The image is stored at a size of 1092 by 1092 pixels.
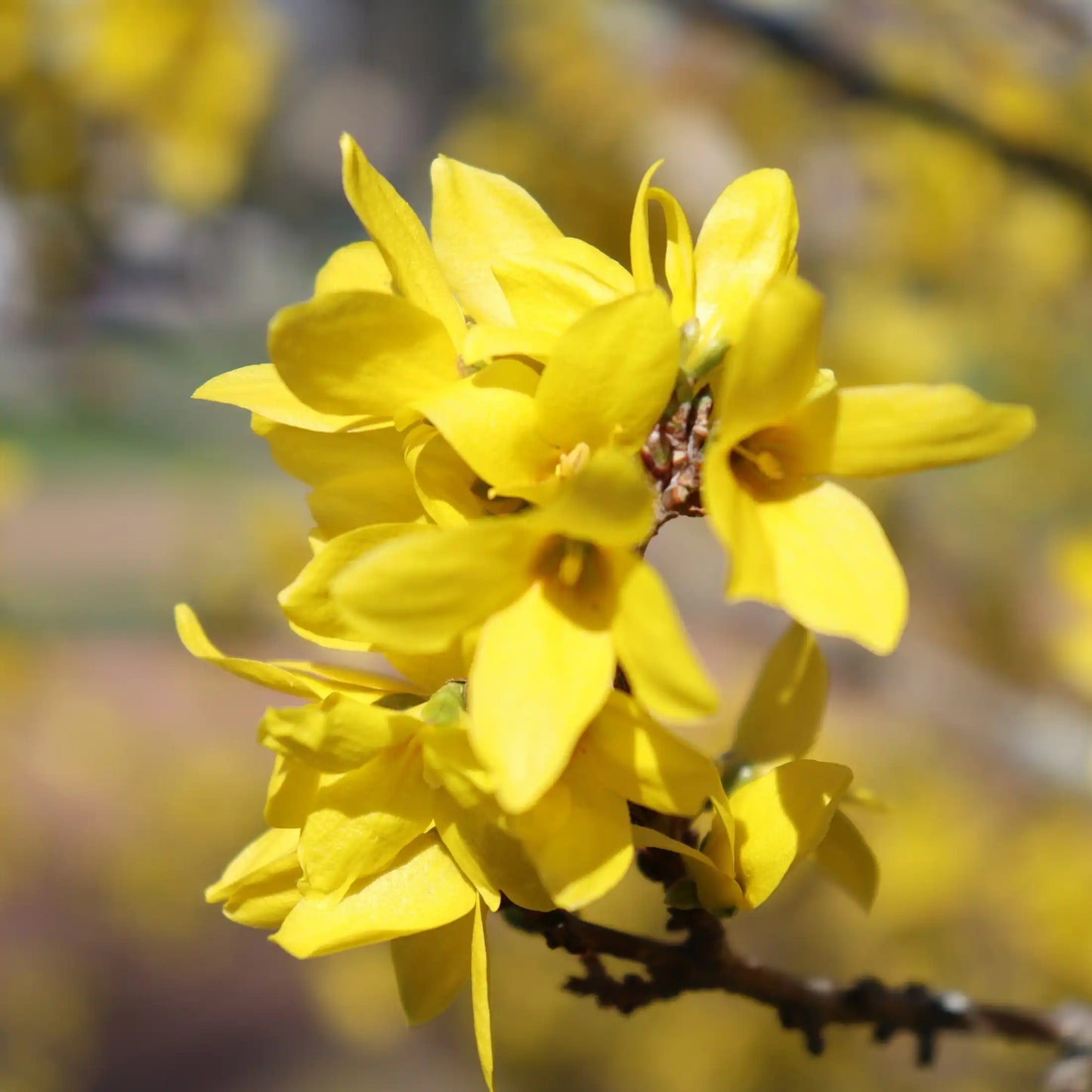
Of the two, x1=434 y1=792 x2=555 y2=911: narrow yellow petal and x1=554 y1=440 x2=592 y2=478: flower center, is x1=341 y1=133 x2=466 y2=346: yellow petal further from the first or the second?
x1=434 y1=792 x2=555 y2=911: narrow yellow petal

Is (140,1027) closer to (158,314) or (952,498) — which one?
(158,314)

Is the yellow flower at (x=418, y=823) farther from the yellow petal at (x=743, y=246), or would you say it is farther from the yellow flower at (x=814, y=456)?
the yellow petal at (x=743, y=246)

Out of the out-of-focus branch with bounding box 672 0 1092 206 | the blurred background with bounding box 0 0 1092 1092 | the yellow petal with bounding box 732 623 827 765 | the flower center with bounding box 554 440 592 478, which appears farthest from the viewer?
the blurred background with bounding box 0 0 1092 1092

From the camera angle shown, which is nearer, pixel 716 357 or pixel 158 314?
pixel 716 357

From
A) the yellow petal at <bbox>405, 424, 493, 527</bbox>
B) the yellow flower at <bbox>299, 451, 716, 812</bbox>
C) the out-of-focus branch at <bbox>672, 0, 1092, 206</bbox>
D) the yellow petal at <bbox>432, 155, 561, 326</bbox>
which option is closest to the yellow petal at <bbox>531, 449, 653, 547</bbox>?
the yellow flower at <bbox>299, 451, 716, 812</bbox>

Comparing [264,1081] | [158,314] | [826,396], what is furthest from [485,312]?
[264,1081]

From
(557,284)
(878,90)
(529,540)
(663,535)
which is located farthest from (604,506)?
(663,535)

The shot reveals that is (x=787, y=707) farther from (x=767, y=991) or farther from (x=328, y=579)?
(x=328, y=579)
